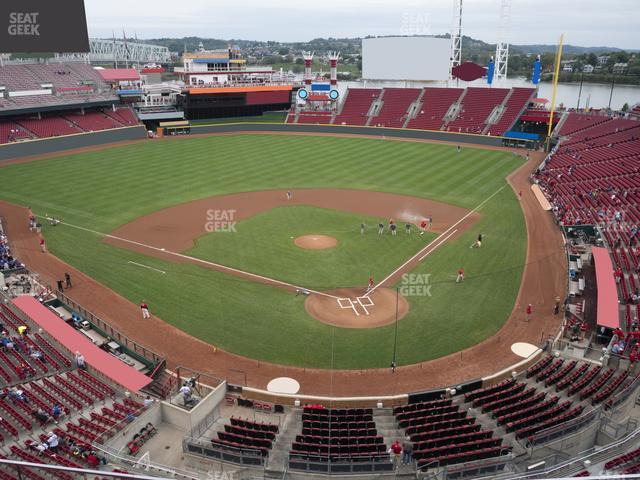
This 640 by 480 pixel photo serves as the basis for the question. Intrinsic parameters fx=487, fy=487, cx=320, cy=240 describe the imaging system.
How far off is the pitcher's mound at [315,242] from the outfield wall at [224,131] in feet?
153

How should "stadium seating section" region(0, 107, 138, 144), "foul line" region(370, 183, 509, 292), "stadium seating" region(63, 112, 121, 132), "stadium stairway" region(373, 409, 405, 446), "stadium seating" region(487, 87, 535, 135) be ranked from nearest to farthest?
"stadium stairway" region(373, 409, 405, 446)
"foul line" region(370, 183, 509, 292)
"stadium seating section" region(0, 107, 138, 144)
"stadium seating" region(63, 112, 121, 132)
"stadium seating" region(487, 87, 535, 135)

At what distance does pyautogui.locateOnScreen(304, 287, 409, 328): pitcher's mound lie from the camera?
1040 inches

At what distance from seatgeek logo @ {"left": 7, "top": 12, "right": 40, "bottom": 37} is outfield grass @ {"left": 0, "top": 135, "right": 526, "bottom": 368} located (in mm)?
16644

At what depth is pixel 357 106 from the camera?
9256 cm

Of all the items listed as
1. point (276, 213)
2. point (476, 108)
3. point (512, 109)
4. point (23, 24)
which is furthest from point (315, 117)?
point (276, 213)

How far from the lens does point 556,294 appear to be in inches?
1164

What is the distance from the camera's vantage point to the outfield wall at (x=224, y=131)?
66812mm

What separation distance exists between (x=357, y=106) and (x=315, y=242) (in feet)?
202

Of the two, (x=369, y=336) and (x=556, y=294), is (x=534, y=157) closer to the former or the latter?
(x=556, y=294)

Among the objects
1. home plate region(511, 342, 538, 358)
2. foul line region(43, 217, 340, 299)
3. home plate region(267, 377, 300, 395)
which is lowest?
home plate region(267, 377, 300, 395)

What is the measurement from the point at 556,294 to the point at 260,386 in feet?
62.5

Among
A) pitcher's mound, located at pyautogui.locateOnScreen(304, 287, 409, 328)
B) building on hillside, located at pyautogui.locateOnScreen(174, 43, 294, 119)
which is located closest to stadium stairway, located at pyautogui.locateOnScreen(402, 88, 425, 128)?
building on hillside, located at pyautogui.locateOnScreen(174, 43, 294, 119)

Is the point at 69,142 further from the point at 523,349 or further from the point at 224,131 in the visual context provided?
the point at 523,349

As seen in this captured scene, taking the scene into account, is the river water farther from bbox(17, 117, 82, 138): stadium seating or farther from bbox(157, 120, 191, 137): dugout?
bbox(17, 117, 82, 138): stadium seating
